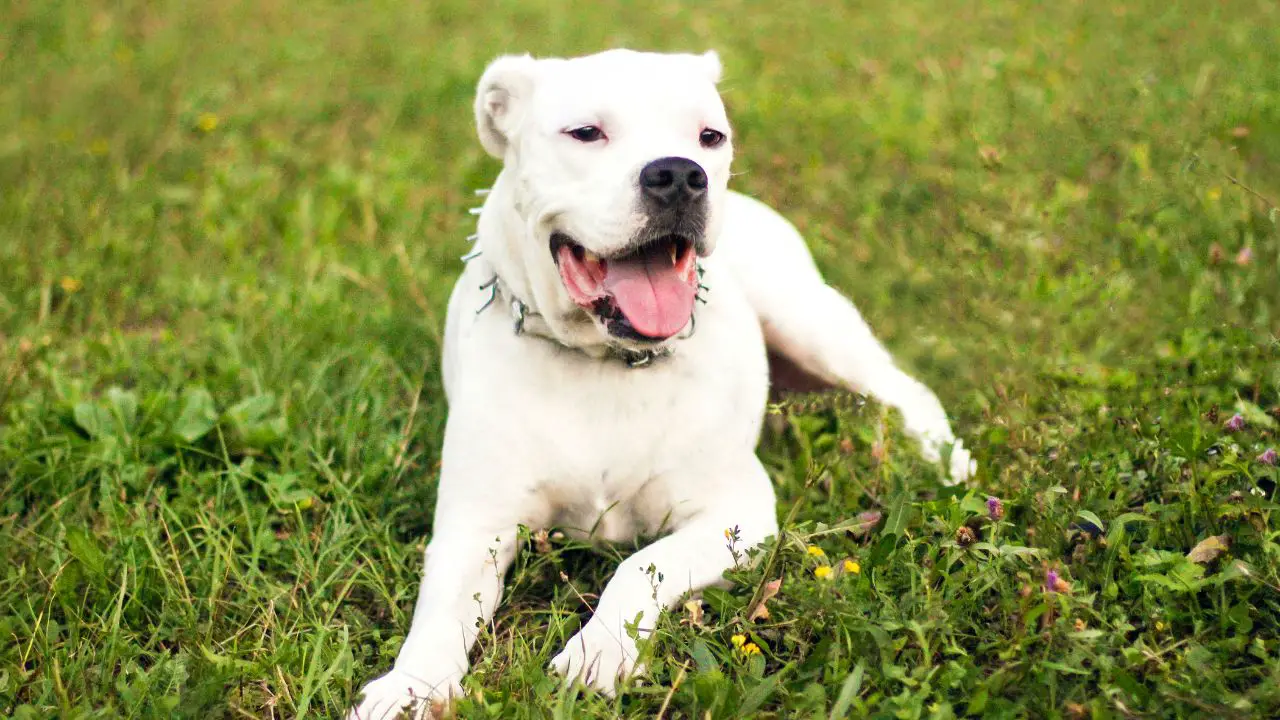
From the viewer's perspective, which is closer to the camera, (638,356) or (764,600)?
(764,600)

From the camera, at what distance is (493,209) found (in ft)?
9.98

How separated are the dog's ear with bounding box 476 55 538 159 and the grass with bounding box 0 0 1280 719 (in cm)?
99

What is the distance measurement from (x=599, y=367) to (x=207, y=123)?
3.96 metres

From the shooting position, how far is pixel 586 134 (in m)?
2.75

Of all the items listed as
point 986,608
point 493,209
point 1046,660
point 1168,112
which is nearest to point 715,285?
point 493,209

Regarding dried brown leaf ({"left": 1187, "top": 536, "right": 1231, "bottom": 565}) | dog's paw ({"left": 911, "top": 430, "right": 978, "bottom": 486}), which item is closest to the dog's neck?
dog's paw ({"left": 911, "top": 430, "right": 978, "bottom": 486})

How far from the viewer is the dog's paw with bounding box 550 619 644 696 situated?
2441 millimetres

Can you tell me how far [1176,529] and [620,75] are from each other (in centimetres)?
164

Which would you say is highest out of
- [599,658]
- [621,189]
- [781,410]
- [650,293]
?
[621,189]

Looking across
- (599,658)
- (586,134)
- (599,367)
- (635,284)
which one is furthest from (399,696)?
(586,134)

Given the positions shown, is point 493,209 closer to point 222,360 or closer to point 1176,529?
point 222,360

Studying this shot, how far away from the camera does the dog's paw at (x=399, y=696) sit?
2389 millimetres

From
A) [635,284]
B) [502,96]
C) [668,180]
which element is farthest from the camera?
[502,96]

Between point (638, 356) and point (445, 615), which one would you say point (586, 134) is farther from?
point (445, 615)
